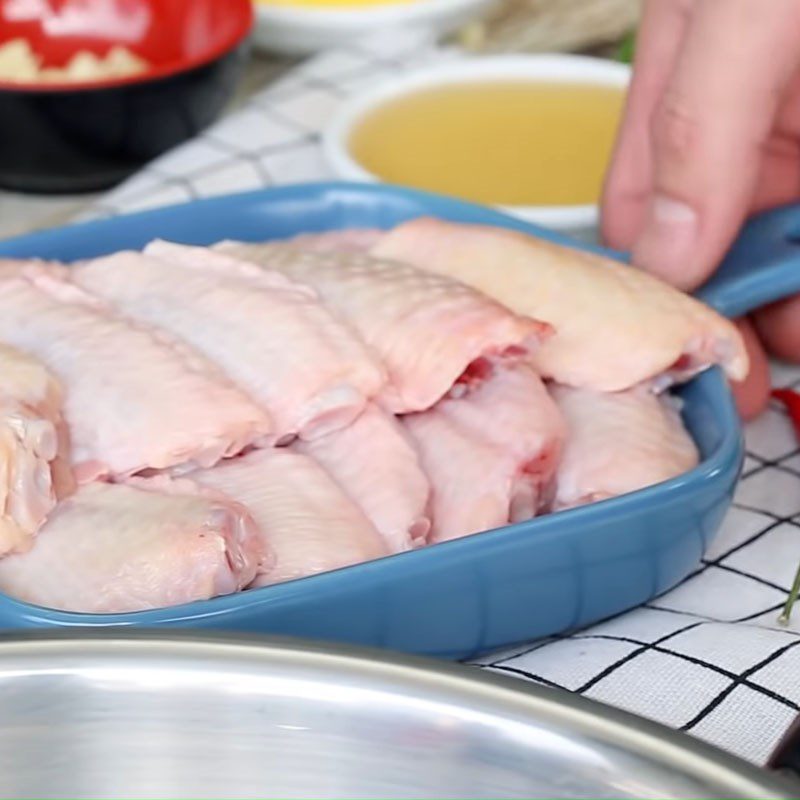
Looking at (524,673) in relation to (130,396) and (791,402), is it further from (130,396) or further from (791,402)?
(791,402)

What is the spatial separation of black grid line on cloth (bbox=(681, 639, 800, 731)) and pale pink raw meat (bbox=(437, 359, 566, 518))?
0.16m

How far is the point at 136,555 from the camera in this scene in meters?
0.77

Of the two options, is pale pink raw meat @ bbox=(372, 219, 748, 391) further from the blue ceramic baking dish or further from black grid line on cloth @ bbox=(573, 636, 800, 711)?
black grid line on cloth @ bbox=(573, 636, 800, 711)

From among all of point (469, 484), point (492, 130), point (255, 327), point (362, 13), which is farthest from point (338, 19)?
point (469, 484)

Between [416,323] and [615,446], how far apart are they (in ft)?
0.50

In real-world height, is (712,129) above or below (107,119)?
above

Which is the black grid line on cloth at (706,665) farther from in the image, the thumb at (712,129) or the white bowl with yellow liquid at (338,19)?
the white bowl with yellow liquid at (338,19)

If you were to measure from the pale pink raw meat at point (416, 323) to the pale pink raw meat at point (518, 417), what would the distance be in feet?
0.07

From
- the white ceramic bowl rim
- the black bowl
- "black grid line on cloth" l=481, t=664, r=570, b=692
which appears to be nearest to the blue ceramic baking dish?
"black grid line on cloth" l=481, t=664, r=570, b=692

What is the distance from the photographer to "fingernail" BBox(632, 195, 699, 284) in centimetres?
111

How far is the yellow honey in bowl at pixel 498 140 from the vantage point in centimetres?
145

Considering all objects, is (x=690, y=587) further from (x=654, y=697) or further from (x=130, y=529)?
(x=130, y=529)

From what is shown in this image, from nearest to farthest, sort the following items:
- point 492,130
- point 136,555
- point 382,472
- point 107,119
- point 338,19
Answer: point 136,555, point 382,472, point 107,119, point 492,130, point 338,19

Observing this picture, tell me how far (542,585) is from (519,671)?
0.06 meters
